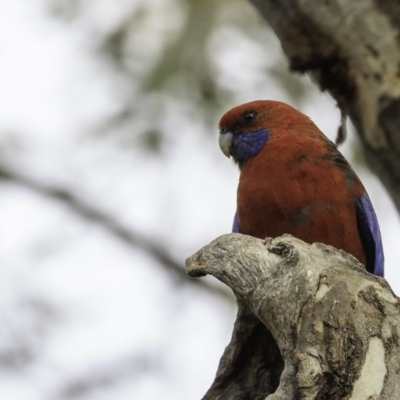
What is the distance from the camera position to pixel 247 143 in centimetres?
598

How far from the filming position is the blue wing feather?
537cm

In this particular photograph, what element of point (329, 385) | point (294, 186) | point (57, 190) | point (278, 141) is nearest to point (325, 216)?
point (294, 186)

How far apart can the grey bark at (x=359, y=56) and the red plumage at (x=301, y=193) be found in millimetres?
990

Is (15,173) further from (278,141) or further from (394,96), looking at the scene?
(394,96)

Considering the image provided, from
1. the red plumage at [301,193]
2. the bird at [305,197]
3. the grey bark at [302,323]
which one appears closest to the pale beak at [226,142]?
the bird at [305,197]

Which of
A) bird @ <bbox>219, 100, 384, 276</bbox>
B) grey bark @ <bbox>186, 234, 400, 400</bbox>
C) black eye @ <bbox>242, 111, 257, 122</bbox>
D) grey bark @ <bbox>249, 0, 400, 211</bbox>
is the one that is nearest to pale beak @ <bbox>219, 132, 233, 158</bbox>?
black eye @ <bbox>242, 111, 257, 122</bbox>

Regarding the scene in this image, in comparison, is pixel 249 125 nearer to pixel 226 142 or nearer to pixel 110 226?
pixel 226 142

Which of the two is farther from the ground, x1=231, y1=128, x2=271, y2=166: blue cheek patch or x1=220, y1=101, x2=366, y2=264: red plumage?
x1=231, y1=128, x2=271, y2=166: blue cheek patch

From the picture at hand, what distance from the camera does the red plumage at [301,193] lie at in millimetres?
5094

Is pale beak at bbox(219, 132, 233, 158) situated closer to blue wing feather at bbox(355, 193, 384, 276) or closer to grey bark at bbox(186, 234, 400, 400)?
blue wing feather at bbox(355, 193, 384, 276)

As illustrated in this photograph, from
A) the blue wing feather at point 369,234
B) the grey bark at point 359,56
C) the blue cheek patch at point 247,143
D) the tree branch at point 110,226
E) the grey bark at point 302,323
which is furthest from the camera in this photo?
the tree branch at point 110,226

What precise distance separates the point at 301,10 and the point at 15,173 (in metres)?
5.37

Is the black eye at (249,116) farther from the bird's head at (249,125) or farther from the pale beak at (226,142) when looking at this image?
the pale beak at (226,142)

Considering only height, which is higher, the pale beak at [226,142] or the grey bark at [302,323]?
the pale beak at [226,142]
